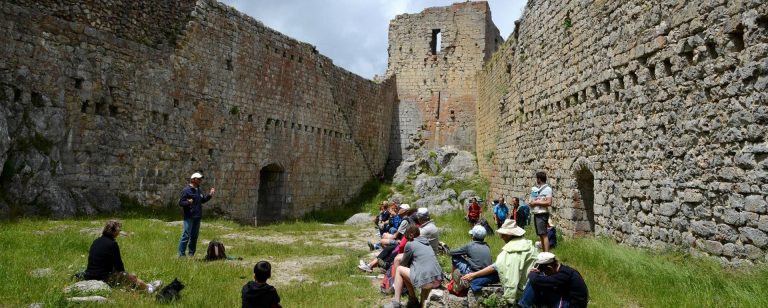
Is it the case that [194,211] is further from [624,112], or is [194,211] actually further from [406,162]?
[406,162]

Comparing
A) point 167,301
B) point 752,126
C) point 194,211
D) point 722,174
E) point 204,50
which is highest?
point 204,50

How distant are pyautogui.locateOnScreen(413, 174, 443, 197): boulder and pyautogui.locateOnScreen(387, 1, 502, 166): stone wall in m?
3.14

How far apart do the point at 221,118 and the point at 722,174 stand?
13590 millimetres

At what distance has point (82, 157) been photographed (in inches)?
474

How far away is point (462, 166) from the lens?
2283 cm

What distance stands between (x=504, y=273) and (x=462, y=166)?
56.5ft

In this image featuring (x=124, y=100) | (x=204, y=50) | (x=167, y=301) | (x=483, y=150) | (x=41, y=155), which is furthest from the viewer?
(x=483, y=150)

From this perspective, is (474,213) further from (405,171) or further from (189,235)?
(405,171)

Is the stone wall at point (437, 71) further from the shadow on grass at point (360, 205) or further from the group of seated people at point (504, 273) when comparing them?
the group of seated people at point (504, 273)

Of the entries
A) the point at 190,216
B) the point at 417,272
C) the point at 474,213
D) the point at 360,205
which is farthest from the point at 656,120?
the point at 360,205

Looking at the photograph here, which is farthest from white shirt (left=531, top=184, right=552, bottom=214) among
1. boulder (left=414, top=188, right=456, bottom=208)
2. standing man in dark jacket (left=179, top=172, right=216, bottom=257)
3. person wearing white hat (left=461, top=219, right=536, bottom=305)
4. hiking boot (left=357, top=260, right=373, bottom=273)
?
boulder (left=414, top=188, right=456, bottom=208)

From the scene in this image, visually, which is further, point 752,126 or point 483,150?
point 483,150

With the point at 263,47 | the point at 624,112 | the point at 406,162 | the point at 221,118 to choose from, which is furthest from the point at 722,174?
the point at 406,162

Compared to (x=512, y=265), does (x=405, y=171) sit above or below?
above
